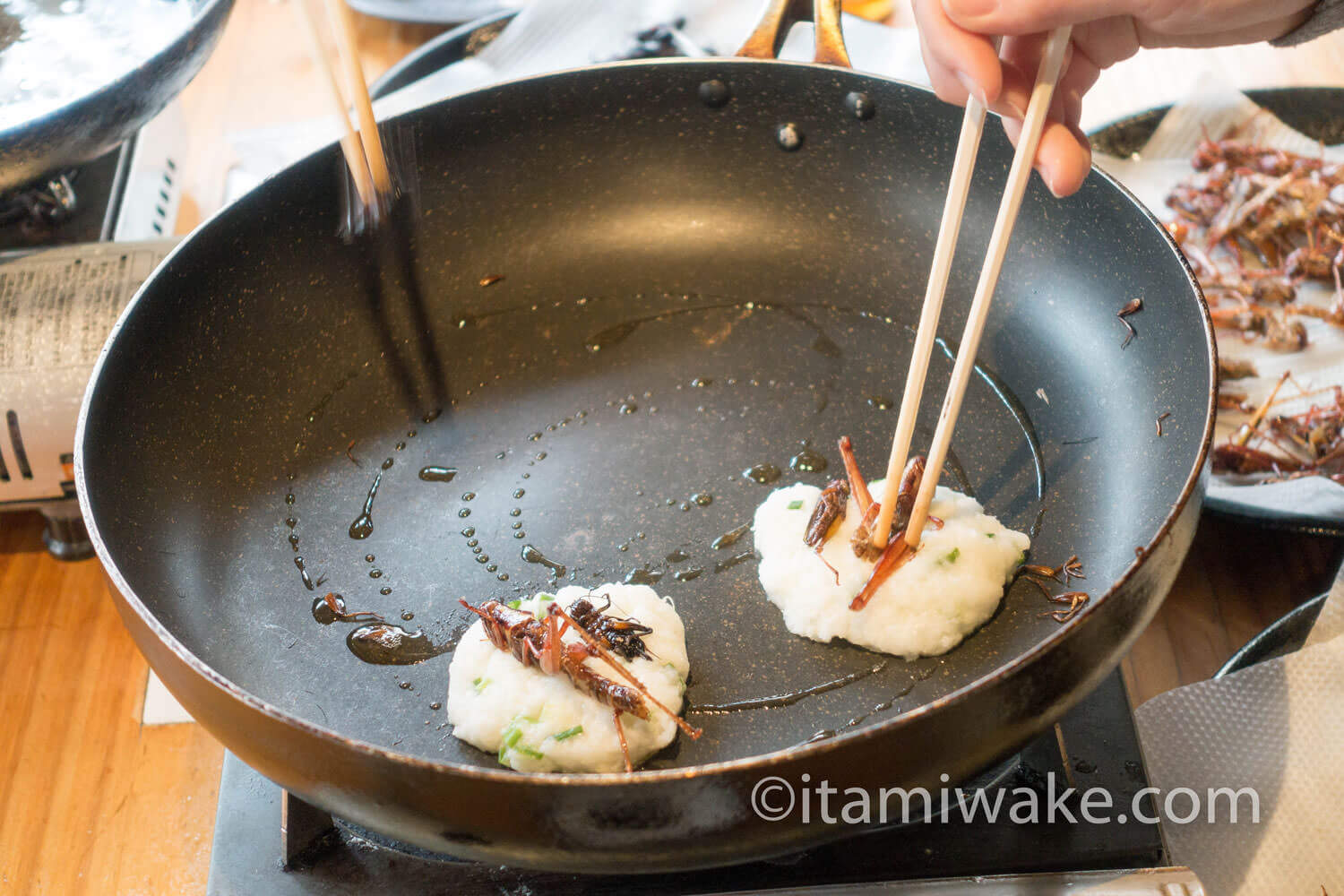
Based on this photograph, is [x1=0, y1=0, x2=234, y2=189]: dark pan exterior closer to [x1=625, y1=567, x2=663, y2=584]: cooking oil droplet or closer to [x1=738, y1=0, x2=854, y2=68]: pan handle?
[x1=738, y1=0, x2=854, y2=68]: pan handle

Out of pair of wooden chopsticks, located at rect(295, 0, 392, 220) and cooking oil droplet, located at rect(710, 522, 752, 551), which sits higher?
pair of wooden chopsticks, located at rect(295, 0, 392, 220)

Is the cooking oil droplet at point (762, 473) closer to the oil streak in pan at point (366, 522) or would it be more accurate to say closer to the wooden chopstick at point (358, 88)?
the oil streak in pan at point (366, 522)

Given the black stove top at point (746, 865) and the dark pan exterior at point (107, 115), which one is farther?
the dark pan exterior at point (107, 115)

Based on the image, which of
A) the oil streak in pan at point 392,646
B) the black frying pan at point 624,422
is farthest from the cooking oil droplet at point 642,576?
the oil streak in pan at point 392,646

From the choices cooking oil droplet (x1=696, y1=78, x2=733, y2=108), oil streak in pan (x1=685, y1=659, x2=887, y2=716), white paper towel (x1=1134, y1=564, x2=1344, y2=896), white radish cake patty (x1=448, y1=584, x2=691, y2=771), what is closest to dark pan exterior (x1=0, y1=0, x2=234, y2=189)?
cooking oil droplet (x1=696, y1=78, x2=733, y2=108)

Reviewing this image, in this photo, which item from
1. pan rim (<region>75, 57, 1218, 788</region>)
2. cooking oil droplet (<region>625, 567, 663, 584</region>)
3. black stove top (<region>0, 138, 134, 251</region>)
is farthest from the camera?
black stove top (<region>0, 138, 134, 251</region>)

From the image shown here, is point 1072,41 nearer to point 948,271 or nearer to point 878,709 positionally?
point 948,271

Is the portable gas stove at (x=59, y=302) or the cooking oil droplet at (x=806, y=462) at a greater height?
the portable gas stove at (x=59, y=302)
